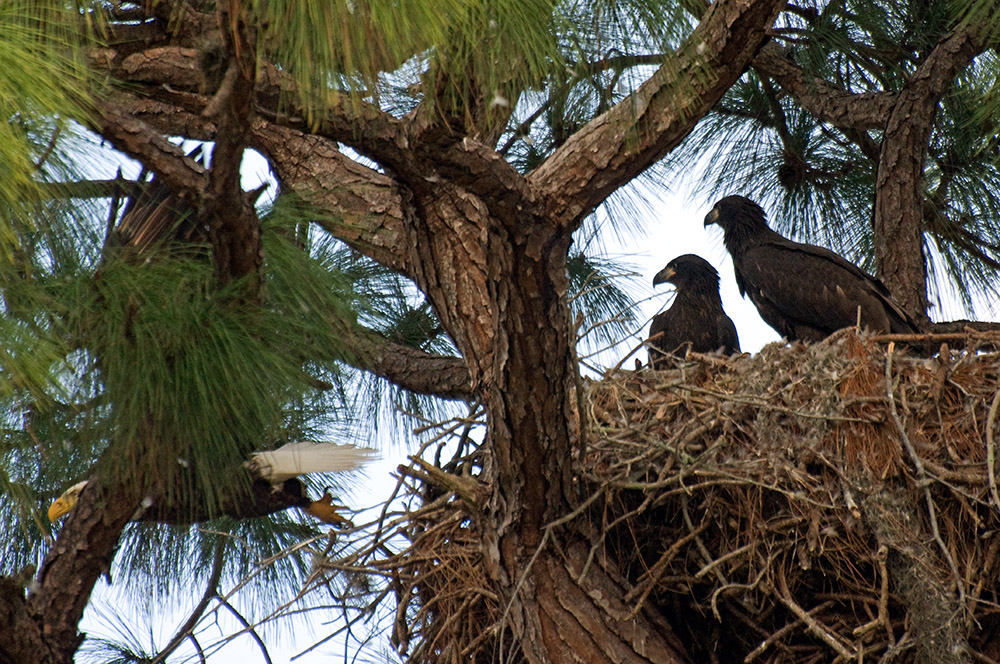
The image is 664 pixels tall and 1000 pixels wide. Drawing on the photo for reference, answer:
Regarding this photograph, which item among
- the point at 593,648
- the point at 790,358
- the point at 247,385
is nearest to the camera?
the point at 247,385

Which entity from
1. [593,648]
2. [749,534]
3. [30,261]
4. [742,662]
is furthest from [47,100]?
[742,662]

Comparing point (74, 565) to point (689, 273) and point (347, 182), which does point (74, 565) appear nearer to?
point (347, 182)

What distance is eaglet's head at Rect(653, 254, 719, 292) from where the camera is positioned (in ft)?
17.5

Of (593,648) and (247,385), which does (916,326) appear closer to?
(593,648)

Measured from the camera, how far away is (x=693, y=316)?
5.17 m

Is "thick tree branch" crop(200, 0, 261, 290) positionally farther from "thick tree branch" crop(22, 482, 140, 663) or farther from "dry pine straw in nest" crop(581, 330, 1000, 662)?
"dry pine straw in nest" crop(581, 330, 1000, 662)

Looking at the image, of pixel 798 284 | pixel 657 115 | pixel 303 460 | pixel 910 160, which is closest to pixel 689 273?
pixel 798 284

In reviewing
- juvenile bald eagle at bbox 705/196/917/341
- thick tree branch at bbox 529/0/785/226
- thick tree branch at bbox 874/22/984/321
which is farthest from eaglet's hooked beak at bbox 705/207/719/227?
thick tree branch at bbox 529/0/785/226

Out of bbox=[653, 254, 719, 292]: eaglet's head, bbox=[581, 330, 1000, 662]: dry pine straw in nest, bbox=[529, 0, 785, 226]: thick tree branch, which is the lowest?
bbox=[581, 330, 1000, 662]: dry pine straw in nest

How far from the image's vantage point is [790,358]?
3621 millimetres

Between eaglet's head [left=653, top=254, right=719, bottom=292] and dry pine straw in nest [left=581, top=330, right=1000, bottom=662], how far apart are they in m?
1.90

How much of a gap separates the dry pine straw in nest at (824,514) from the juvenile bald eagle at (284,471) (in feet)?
2.29

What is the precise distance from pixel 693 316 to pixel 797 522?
218 cm

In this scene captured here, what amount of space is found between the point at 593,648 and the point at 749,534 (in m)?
0.52
